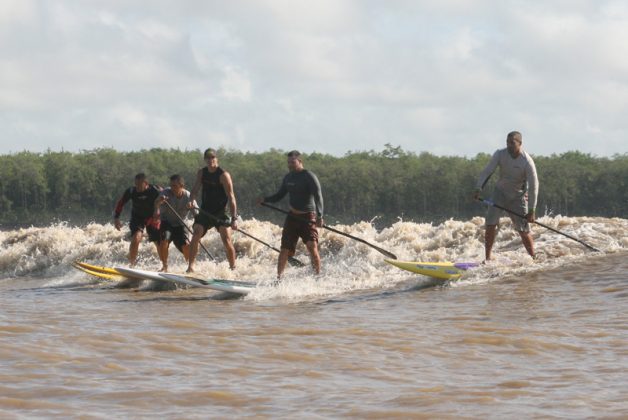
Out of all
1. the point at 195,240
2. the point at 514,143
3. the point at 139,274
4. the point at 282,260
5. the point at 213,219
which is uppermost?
the point at 514,143

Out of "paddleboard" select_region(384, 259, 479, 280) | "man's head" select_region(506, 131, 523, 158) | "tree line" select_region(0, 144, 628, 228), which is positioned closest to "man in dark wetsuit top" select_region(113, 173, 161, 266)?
"paddleboard" select_region(384, 259, 479, 280)

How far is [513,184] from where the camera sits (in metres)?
11.7

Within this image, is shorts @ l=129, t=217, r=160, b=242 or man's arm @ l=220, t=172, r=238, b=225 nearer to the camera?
man's arm @ l=220, t=172, r=238, b=225

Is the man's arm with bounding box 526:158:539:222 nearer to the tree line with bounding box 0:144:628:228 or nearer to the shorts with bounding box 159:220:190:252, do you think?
the shorts with bounding box 159:220:190:252

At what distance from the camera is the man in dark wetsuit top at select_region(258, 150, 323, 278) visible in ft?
36.9

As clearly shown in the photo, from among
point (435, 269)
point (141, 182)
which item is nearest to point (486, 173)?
point (435, 269)

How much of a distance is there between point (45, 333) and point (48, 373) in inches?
71.3

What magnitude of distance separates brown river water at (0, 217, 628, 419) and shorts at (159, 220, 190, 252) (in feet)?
2.26

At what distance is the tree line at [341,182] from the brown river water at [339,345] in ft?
117

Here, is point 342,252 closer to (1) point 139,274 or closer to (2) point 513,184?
(1) point 139,274

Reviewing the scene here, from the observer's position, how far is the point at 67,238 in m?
20.9

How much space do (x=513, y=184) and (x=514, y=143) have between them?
1.83 feet

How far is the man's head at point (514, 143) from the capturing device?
37.6 feet

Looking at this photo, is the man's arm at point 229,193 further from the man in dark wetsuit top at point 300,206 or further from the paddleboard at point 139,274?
the paddleboard at point 139,274
